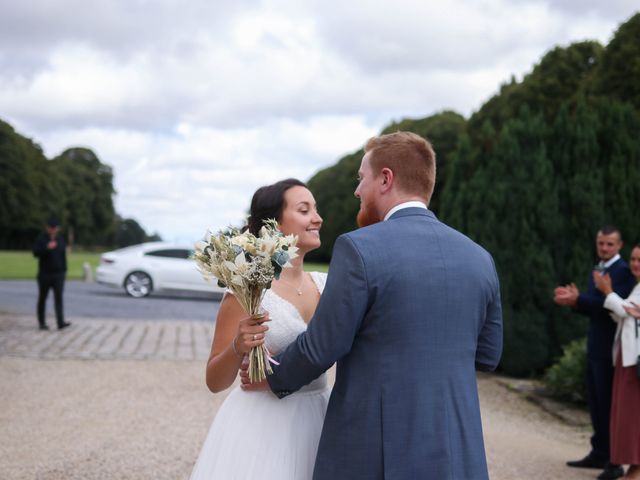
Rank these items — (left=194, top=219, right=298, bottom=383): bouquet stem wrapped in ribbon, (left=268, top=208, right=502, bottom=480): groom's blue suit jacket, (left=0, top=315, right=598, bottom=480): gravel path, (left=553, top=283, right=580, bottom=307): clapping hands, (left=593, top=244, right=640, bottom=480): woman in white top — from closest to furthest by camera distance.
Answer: (left=268, top=208, right=502, bottom=480): groom's blue suit jacket < (left=194, top=219, right=298, bottom=383): bouquet stem wrapped in ribbon < (left=593, top=244, right=640, bottom=480): woman in white top < (left=0, top=315, right=598, bottom=480): gravel path < (left=553, top=283, right=580, bottom=307): clapping hands

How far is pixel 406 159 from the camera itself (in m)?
2.78

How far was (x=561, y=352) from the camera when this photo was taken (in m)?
11.0

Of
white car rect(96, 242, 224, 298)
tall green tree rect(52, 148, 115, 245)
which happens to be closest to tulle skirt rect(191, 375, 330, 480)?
white car rect(96, 242, 224, 298)

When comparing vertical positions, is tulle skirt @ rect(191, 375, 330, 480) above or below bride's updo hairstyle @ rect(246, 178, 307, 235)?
below

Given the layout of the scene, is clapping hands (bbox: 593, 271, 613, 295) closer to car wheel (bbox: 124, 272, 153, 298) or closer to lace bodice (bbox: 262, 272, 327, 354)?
lace bodice (bbox: 262, 272, 327, 354)

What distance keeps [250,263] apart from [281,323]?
449mm

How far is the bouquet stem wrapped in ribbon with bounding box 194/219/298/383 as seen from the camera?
2883 millimetres

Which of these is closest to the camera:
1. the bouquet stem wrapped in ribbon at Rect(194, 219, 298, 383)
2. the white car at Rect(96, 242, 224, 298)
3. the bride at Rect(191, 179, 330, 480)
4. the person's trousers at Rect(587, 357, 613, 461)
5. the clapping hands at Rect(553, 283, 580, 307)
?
the bouquet stem wrapped in ribbon at Rect(194, 219, 298, 383)

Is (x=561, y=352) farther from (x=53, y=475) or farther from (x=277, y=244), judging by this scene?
(x=277, y=244)

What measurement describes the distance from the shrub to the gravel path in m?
0.39

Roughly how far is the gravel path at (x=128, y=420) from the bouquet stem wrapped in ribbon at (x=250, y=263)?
3475 mm

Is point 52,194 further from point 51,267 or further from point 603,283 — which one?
point 603,283

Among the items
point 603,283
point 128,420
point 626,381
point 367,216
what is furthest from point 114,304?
point 367,216

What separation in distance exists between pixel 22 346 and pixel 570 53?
22.6 metres
